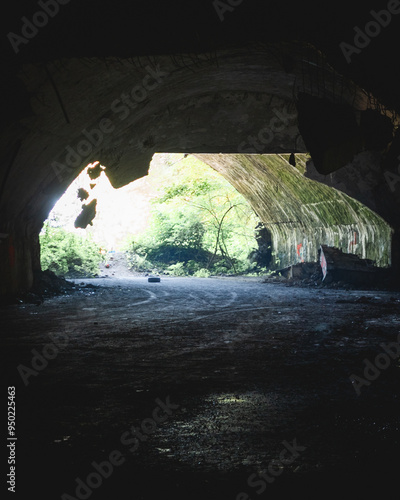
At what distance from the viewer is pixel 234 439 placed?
2803mm

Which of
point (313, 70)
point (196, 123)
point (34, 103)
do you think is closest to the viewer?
point (34, 103)

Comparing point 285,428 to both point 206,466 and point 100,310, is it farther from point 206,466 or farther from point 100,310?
point 100,310

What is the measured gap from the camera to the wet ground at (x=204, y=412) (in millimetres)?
2287

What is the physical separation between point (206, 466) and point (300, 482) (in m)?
0.46

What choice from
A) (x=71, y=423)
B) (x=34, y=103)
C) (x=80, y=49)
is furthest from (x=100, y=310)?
(x=71, y=423)
